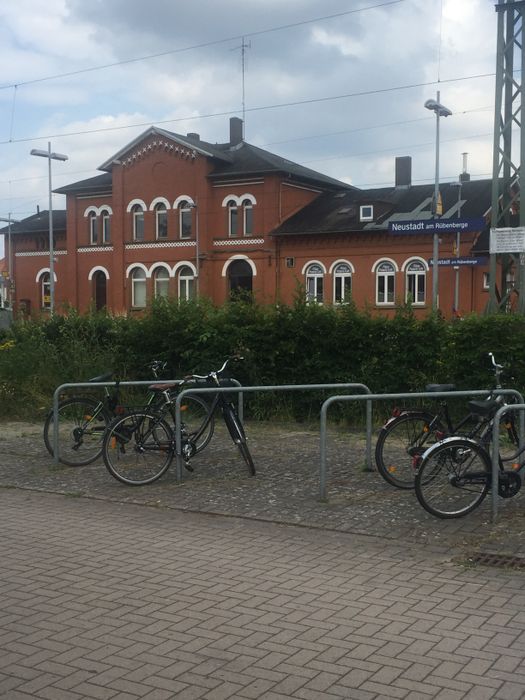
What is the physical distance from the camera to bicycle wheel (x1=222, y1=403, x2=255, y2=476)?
894 cm

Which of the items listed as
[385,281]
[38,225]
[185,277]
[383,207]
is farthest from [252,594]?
[38,225]

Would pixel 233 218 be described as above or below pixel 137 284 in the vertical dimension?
above

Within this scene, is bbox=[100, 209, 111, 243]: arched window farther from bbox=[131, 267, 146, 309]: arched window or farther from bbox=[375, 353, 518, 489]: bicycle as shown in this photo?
bbox=[375, 353, 518, 489]: bicycle

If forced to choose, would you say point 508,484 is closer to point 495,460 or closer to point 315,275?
point 495,460

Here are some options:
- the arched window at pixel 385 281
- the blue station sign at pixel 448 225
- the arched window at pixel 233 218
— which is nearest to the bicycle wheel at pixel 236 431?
the blue station sign at pixel 448 225

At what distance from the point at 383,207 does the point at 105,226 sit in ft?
64.1

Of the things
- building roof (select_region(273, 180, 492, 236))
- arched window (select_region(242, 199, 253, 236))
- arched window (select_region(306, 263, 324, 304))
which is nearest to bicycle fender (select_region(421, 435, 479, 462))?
building roof (select_region(273, 180, 492, 236))

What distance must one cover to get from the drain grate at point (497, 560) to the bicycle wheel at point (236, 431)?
3.32 m

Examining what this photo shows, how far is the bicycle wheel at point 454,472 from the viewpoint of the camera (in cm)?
693

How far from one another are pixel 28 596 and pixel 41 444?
6482 millimetres

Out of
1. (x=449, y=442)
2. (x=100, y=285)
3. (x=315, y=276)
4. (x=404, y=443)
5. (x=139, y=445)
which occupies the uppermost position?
(x=315, y=276)

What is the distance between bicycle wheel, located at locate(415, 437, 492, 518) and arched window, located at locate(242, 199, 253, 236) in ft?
150

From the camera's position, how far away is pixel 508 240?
14.0m

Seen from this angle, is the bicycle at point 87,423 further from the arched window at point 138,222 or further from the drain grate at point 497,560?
the arched window at point 138,222
